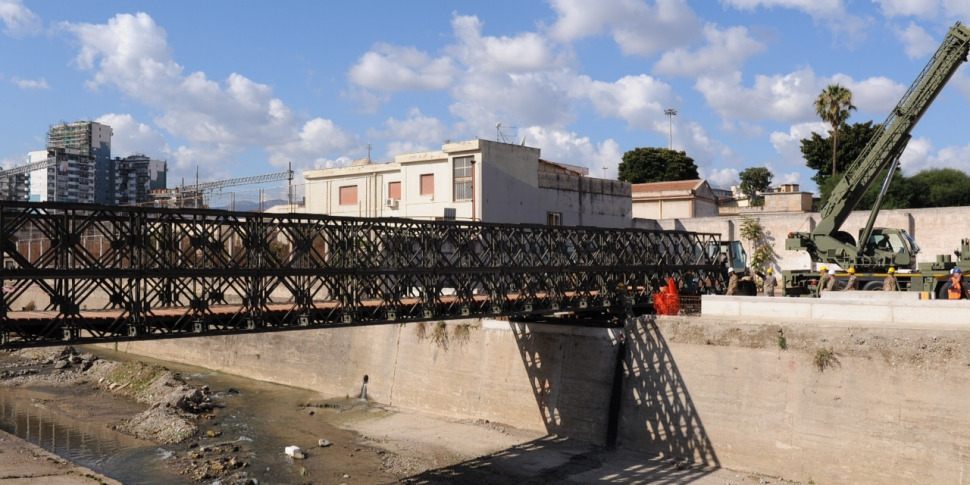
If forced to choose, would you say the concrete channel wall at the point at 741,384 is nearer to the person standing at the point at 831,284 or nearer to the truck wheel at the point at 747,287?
the person standing at the point at 831,284

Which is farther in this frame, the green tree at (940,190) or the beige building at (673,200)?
the beige building at (673,200)

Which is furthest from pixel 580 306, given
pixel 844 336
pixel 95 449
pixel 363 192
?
pixel 363 192

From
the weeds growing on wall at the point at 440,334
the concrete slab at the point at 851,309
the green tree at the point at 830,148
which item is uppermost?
the green tree at the point at 830,148

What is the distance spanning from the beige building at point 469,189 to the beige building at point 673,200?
10785mm

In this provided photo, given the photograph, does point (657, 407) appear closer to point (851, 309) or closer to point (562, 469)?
point (562, 469)

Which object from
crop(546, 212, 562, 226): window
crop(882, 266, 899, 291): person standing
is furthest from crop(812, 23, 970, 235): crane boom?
crop(546, 212, 562, 226): window

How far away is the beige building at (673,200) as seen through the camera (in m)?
62.2

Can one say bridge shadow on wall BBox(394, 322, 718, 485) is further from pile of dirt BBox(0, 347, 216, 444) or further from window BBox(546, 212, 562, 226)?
window BBox(546, 212, 562, 226)

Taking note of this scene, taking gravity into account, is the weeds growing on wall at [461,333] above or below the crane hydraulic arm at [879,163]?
below

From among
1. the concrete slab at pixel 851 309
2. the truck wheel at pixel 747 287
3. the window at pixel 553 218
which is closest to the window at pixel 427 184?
the window at pixel 553 218

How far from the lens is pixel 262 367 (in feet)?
132

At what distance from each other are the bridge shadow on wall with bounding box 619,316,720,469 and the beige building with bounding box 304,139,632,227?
56.2ft

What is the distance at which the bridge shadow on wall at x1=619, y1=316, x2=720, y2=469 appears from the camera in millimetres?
24984

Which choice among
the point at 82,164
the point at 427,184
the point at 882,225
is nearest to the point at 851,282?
the point at 882,225
